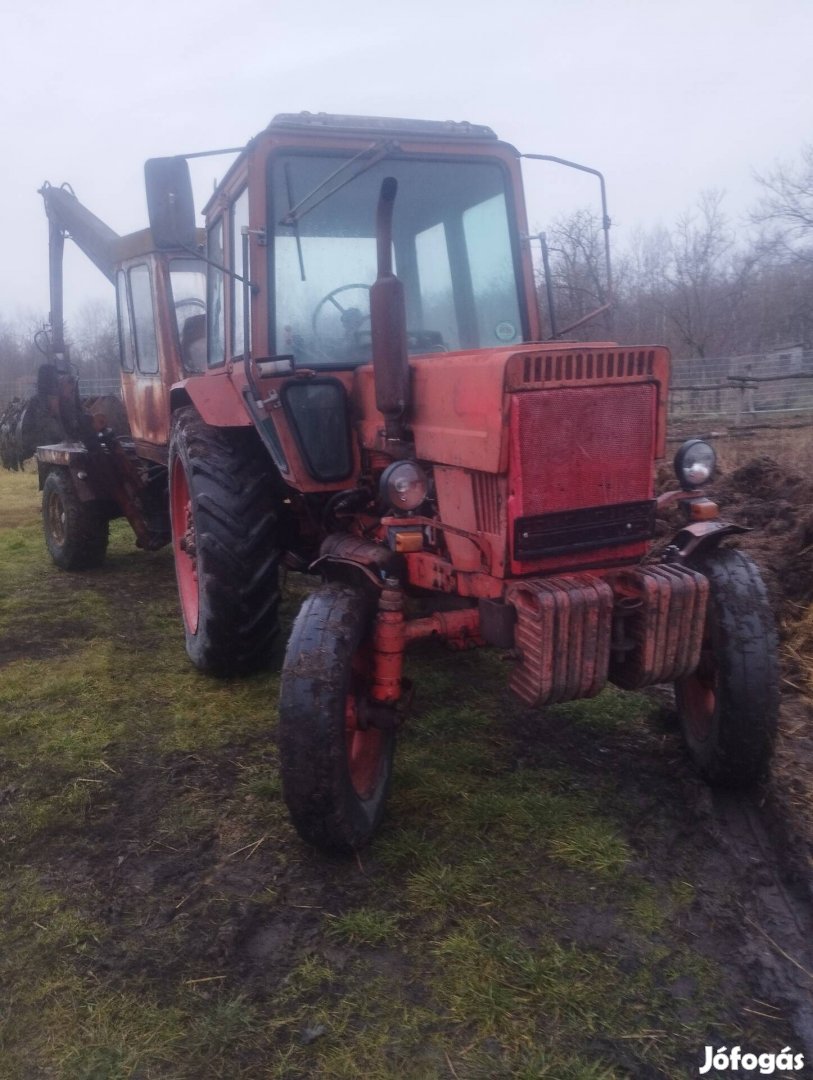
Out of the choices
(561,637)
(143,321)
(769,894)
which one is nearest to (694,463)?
(561,637)

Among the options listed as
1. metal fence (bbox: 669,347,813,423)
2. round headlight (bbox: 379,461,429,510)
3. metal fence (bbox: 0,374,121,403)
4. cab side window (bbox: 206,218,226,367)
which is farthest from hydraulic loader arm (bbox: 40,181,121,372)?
metal fence (bbox: 0,374,121,403)

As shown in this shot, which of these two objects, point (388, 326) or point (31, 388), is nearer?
point (388, 326)

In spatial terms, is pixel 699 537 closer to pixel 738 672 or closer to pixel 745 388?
pixel 738 672

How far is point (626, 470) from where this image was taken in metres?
3.18

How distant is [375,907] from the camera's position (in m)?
2.88

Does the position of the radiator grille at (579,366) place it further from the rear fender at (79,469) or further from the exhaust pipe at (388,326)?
the rear fender at (79,469)

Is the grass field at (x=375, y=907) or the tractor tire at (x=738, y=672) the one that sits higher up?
the tractor tire at (x=738, y=672)

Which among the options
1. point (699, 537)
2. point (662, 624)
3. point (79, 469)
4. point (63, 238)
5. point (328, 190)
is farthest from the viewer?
point (63, 238)

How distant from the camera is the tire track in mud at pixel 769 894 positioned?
8.06ft

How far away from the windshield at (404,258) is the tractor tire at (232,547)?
29.6 inches

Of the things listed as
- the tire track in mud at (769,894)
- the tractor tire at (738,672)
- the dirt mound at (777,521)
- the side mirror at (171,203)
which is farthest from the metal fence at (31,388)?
the tire track in mud at (769,894)

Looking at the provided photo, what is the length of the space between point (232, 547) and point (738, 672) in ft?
7.46

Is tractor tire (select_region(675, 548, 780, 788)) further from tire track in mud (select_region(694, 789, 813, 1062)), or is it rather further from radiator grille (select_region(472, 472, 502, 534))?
radiator grille (select_region(472, 472, 502, 534))

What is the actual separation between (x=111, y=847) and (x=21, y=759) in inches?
37.5
